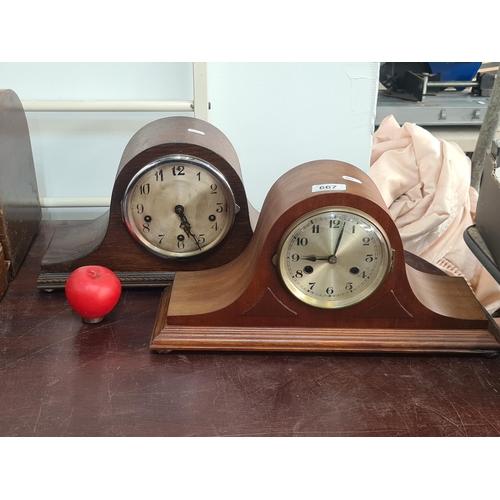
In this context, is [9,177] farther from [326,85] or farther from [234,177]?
[326,85]

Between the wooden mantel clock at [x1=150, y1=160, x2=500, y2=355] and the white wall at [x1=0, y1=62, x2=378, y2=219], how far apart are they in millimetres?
489

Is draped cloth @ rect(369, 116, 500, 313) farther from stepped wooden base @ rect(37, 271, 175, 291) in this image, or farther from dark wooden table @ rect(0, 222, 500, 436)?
stepped wooden base @ rect(37, 271, 175, 291)

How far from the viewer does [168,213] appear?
42.8 inches

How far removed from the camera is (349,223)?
3.05 ft

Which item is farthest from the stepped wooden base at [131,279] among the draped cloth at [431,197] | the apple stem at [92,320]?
the draped cloth at [431,197]

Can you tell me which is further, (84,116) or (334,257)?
(84,116)

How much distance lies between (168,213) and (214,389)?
34cm

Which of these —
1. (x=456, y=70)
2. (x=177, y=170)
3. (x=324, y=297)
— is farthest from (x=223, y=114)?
(x=456, y=70)

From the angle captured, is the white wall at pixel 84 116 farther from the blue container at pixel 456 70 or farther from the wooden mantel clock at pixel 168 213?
the blue container at pixel 456 70

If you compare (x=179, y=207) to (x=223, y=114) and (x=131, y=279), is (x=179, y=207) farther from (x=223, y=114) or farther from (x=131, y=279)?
(x=223, y=114)

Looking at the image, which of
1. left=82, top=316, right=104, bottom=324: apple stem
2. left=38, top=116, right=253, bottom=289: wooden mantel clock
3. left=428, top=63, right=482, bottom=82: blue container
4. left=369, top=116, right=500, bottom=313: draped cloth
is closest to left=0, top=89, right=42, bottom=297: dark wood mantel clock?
left=38, top=116, right=253, bottom=289: wooden mantel clock

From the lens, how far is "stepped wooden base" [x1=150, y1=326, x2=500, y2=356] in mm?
977

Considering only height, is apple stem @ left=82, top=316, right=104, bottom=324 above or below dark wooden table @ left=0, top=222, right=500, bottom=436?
above

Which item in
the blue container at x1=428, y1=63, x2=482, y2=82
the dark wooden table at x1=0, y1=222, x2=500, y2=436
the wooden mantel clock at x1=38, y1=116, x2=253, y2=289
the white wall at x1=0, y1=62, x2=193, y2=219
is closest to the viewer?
the dark wooden table at x1=0, y1=222, x2=500, y2=436
